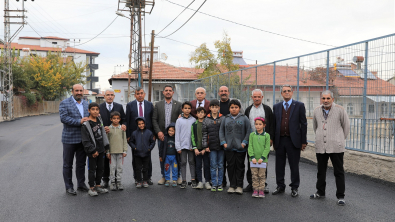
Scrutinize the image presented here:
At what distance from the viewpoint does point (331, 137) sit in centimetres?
575

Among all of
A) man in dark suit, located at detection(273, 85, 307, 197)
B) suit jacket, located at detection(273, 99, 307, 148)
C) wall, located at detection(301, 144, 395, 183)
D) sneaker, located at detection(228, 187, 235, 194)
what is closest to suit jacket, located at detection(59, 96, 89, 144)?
sneaker, located at detection(228, 187, 235, 194)

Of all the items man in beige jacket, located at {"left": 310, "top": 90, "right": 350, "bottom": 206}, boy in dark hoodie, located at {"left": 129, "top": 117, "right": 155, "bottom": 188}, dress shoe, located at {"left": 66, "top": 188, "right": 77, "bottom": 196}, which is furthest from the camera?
boy in dark hoodie, located at {"left": 129, "top": 117, "right": 155, "bottom": 188}

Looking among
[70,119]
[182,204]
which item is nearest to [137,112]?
[70,119]

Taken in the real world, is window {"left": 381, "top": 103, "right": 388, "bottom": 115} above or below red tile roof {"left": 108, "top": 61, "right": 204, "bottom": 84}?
below

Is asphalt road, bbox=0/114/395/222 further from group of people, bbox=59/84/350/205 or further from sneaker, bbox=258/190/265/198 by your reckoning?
group of people, bbox=59/84/350/205

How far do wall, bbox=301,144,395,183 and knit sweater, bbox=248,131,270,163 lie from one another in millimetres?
2469

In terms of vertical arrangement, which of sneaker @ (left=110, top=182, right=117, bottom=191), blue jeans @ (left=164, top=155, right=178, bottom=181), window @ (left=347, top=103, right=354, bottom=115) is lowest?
sneaker @ (left=110, top=182, right=117, bottom=191)

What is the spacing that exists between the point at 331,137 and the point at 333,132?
0.30ft

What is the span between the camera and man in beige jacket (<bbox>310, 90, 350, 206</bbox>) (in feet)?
18.7

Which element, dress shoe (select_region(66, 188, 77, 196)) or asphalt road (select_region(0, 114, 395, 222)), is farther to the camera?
dress shoe (select_region(66, 188, 77, 196))

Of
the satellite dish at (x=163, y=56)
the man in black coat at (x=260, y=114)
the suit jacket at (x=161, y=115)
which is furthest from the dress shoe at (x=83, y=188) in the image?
the satellite dish at (x=163, y=56)

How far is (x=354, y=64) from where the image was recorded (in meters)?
7.40

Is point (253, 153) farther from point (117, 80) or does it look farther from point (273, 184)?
point (117, 80)

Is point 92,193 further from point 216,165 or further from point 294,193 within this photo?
point 294,193
